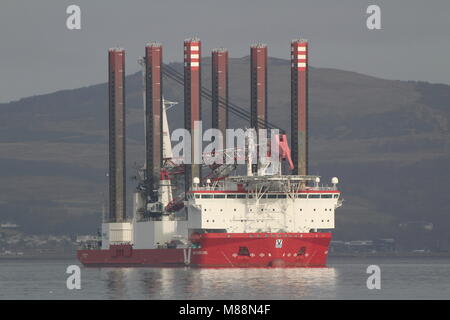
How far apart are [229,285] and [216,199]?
24037 millimetres

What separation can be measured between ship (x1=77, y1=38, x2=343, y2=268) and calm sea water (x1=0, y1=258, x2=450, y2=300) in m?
3.08

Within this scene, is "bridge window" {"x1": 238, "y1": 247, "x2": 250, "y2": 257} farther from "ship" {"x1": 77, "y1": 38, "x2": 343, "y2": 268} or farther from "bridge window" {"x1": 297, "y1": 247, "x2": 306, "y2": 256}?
"bridge window" {"x1": 297, "y1": 247, "x2": 306, "y2": 256}

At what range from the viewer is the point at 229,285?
89.3m

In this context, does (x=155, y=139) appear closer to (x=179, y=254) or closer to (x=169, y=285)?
(x=179, y=254)

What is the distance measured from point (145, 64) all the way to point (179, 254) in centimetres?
2428

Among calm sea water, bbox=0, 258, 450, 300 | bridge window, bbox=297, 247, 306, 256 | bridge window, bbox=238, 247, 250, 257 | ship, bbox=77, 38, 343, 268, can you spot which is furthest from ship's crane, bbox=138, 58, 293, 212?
calm sea water, bbox=0, 258, 450, 300

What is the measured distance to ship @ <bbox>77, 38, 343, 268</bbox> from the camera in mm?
111500

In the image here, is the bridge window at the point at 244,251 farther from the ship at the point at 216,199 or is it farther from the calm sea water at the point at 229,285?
the calm sea water at the point at 229,285

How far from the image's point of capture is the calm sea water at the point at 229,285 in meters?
82.4

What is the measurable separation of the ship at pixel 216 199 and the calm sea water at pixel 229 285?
3.08 meters
